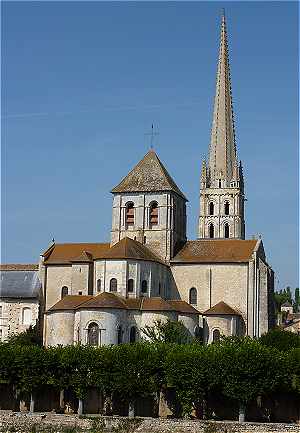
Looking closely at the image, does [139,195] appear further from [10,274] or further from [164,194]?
[10,274]

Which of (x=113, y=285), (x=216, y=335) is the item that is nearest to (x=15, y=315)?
→ (x=113, y=285)

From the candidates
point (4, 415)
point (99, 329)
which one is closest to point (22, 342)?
point (99, 329)

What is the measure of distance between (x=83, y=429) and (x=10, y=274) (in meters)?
32.9

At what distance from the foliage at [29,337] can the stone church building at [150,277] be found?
186 cm

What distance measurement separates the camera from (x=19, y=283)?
83.0 meters

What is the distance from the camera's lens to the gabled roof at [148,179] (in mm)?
79750

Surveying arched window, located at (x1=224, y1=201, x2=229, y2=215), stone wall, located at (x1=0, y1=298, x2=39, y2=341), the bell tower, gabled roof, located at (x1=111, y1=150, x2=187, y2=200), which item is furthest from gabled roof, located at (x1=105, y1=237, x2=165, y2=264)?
arched window, located at (x1=224, y1=201, x2=229, y2=215)

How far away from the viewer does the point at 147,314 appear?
70.6 meters

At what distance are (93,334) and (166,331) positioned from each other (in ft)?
17.6

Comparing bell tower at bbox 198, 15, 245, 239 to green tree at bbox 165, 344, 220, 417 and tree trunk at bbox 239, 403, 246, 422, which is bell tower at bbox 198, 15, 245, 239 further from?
tree trunk at bbox 239, 403, 246, 422

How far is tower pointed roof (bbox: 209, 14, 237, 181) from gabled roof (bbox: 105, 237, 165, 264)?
135 ft

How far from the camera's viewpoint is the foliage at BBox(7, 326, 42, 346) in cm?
7531

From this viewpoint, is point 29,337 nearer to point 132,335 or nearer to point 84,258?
point 84,258

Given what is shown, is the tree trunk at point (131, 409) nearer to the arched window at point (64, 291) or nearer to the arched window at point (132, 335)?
the arched window at point (132, 335)
